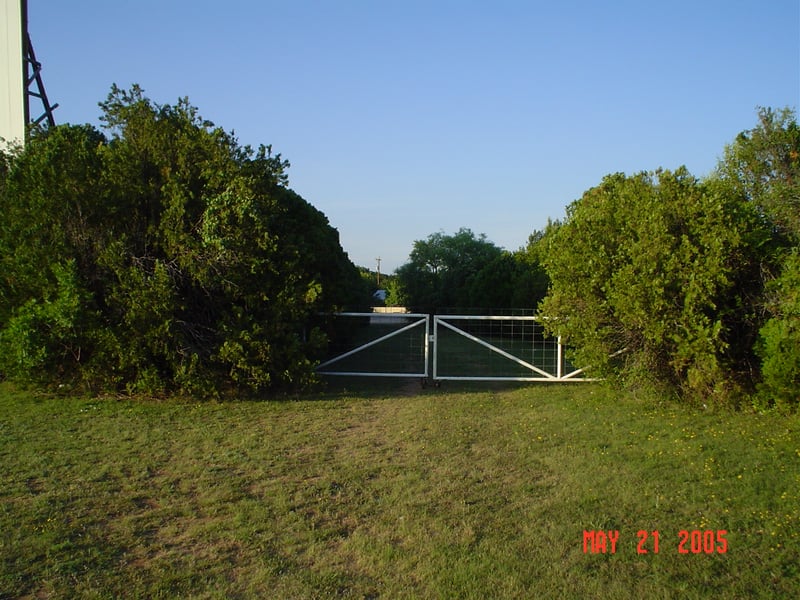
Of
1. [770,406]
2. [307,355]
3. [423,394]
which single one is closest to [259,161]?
[307,355]

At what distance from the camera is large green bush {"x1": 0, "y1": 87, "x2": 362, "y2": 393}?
1020cm

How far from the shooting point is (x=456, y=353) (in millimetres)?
21484

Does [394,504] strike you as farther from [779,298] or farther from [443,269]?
[443,269]

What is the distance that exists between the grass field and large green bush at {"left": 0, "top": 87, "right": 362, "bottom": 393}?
47.2 inches

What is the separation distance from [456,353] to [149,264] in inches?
506

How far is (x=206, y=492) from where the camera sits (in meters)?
6.00

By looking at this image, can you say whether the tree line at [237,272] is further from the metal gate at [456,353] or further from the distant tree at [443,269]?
the distant tree at [443,269]

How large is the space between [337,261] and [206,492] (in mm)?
8848

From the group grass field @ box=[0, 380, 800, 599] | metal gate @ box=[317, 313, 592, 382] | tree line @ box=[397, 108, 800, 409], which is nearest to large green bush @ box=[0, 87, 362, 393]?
grass field @ box=[0, 380, 800, 599]

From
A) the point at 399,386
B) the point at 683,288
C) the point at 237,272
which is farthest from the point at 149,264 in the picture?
the point at 683,288

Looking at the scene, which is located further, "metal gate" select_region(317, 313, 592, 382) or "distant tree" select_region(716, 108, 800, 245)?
"distant tree" select_region(716, 108, 800, 245)
